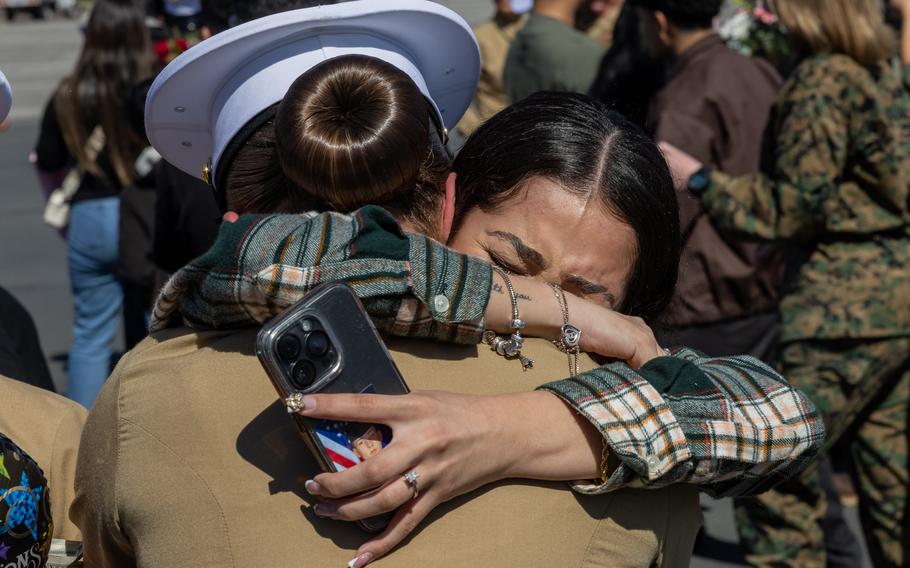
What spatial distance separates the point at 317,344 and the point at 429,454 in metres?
0.17

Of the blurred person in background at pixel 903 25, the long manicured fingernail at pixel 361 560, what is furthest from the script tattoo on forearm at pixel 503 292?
the blurred person in background at pixel 903 25

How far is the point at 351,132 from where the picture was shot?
4.64 feet

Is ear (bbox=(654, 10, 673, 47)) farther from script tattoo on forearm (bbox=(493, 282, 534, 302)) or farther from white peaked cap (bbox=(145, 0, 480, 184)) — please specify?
script tattoo on forearm (bbox=(493, 282, 534, 302))

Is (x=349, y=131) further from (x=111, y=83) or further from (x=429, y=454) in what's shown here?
(x=111, y=83)

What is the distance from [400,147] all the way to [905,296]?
258cm

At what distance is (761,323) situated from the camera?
4227 millimetres

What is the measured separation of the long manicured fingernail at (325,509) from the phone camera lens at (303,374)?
0.14 meters

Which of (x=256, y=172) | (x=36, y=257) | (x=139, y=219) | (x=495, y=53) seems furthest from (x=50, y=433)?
(x=36, y=257)

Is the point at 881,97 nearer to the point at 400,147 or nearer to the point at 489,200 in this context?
the point at 489,200

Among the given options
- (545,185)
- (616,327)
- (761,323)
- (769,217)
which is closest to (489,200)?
(545,185)

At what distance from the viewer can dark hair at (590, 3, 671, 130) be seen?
4.32 m

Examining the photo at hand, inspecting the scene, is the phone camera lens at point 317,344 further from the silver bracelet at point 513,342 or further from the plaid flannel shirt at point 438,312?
the silver bracelet at point 513,342

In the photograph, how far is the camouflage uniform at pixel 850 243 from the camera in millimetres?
3496

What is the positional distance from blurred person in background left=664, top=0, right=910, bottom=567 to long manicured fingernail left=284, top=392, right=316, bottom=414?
263 cm
